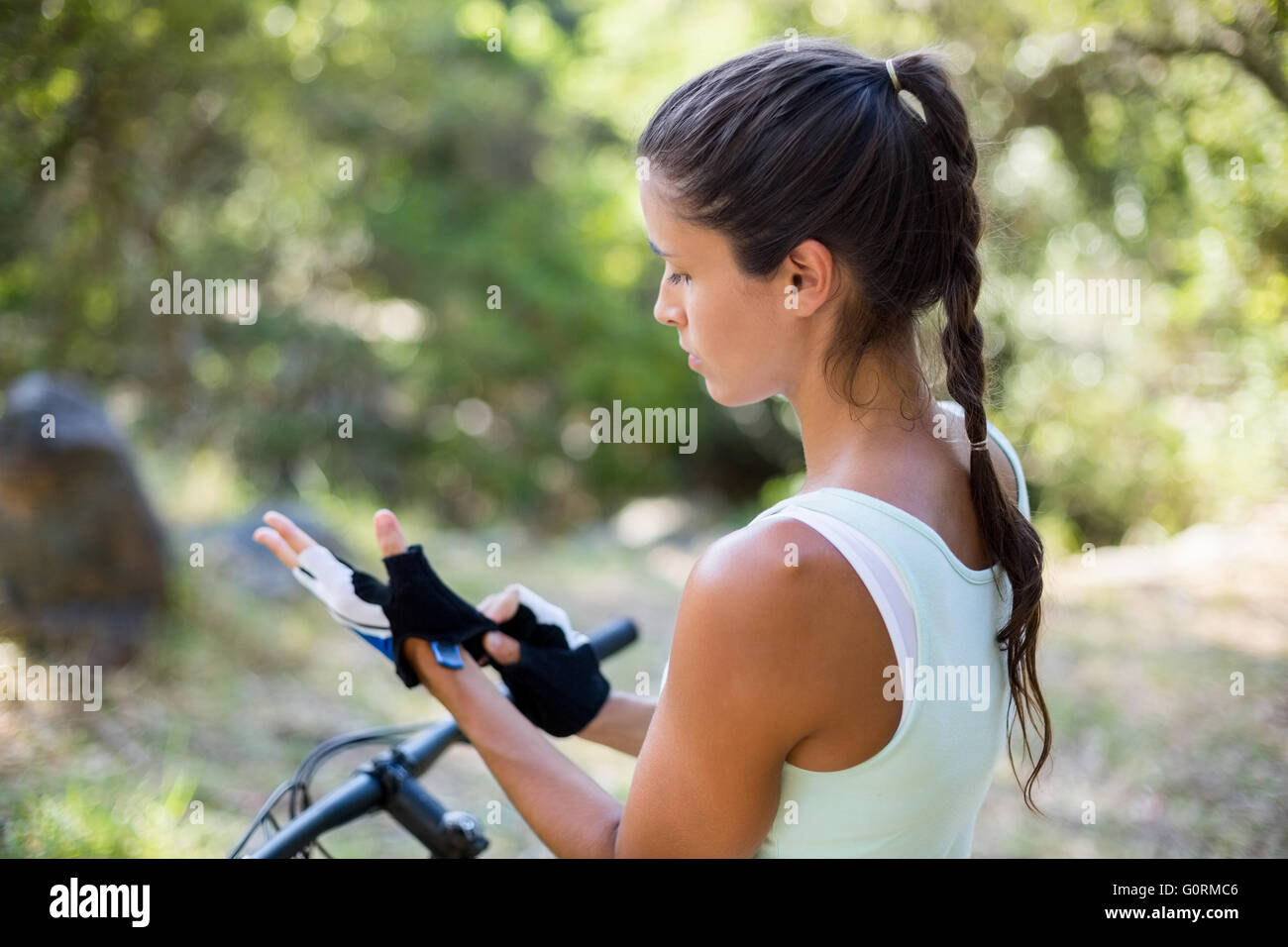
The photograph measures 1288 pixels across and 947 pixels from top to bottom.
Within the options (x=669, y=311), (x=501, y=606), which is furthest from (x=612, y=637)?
(x=669, y=311)

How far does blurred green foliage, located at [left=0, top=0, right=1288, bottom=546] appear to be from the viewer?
4680 millimetres

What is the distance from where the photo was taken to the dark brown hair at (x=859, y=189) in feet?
4.22

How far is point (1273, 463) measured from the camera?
4863 millimetres

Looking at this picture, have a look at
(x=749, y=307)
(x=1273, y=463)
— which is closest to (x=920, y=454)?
(x=749, y=307)

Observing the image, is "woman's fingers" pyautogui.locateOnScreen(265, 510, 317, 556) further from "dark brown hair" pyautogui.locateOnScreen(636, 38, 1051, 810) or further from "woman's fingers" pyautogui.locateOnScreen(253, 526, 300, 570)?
"dark brown hair" pyautogui.locateOnScreen(636, 38, 1051, 810)

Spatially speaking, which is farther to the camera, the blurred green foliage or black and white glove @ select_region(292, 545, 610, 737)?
the blurred green foliage

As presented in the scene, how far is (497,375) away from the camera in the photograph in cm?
1092

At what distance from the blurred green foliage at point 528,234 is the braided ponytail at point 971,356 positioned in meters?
0.18

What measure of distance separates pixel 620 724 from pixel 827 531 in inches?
24.9
